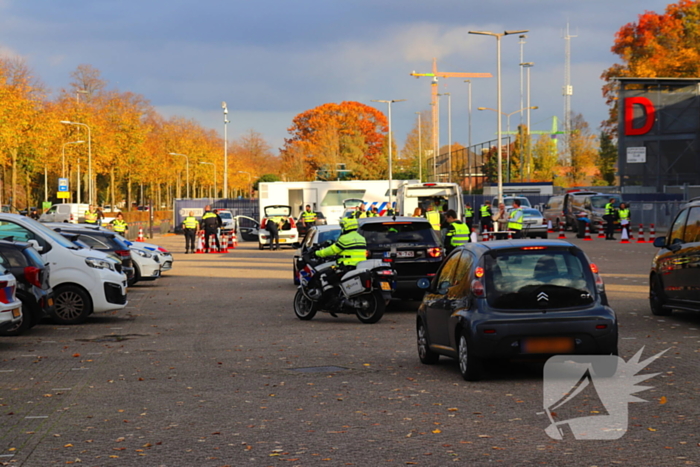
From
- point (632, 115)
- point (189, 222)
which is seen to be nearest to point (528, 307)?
point (189, 222)

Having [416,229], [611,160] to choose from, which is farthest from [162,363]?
[611,160]

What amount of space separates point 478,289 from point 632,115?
55.4 metres

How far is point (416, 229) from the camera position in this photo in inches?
676

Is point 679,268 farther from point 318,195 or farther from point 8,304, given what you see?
point 318,195

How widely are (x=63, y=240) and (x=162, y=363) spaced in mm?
5760

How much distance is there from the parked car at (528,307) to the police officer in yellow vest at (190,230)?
31855 mm

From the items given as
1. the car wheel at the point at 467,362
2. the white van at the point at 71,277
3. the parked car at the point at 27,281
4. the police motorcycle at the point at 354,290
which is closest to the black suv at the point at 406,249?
the police motorcycle at the point at 354,290

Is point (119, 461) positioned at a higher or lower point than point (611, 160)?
lower

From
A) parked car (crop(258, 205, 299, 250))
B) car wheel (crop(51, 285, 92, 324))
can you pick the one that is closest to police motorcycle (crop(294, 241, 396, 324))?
car wheel (crop(51, 285, 92, 324))

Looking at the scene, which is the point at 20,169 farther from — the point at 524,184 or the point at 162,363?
the point at 162,363

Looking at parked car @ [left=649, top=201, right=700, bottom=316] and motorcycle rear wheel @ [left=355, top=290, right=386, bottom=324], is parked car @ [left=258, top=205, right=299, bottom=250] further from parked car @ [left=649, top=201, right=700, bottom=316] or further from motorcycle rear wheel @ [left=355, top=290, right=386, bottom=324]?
parked car @ [left=649, top=201, right=700, bottom=316]

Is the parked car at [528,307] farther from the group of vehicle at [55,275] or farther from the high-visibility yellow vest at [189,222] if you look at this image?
the high-visibility yellow vest at [189,222]

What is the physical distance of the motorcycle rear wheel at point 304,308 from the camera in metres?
15.9

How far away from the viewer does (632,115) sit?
6178 centimetres
